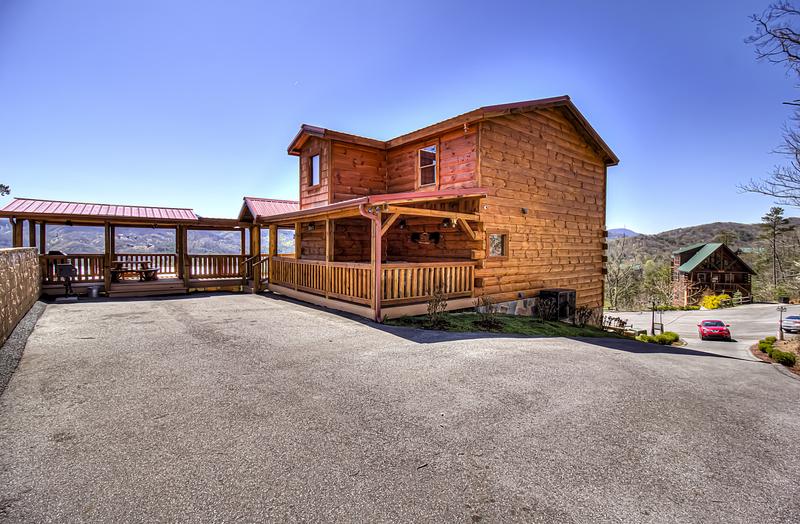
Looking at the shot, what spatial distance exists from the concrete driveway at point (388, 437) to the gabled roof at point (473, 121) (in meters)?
7.32

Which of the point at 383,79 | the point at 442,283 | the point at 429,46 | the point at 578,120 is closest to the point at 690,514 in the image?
the point at 442,283

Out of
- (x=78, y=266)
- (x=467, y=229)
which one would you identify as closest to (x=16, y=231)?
(x=78, y=266)

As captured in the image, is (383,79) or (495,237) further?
(383,79)

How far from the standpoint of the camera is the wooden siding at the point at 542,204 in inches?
440

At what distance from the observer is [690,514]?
2326 mm

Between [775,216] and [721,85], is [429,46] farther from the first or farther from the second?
[775,216]

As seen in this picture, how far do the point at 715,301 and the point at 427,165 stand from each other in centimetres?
3995

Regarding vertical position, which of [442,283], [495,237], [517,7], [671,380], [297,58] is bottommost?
[671,380]

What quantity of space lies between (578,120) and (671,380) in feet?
36.9

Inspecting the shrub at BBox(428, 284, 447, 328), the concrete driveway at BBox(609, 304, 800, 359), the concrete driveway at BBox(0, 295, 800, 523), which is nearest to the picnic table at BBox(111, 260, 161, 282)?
the concrete driveway at BBox(0, 295, 800, 523)

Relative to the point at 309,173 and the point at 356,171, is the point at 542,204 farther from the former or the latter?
the point at 309,173

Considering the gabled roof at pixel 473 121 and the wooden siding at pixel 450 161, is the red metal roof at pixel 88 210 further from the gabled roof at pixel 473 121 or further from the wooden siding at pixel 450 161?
the wooden siding at pixel 450 161

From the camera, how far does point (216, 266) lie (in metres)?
16.5


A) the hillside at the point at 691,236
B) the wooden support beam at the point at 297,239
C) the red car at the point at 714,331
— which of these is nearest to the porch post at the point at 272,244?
the wooden support beam at the point at 297,239
